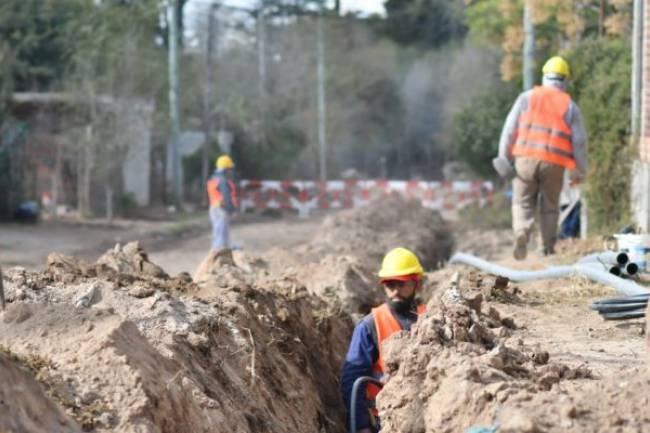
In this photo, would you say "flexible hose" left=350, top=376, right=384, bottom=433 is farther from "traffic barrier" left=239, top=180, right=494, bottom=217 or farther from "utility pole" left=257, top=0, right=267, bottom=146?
"utility pole" left=257, top=0, right=267, bottom=146

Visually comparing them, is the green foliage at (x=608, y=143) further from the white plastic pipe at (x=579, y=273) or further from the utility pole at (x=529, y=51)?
the white plastic pipe at (x=579, y=273)

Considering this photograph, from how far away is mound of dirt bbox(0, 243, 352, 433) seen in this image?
6.72 metres

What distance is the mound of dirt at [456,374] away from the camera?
6.21 m

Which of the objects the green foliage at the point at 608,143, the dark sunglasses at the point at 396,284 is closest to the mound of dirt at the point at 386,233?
the green foliage at the point at 608,143

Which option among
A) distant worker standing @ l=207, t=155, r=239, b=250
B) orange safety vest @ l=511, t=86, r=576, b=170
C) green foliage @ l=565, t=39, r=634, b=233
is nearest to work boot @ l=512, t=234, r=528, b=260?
orange safety vest @ l=511, t=86, r=576, b=170

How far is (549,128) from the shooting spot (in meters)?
14.3

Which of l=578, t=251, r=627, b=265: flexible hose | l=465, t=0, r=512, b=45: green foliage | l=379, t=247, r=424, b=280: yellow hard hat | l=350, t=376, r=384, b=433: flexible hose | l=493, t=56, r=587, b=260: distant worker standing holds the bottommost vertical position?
l=350, t=376, r=384, b=433: flexible hose

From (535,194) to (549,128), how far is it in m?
0.90

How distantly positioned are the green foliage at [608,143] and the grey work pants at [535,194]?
3.20 m

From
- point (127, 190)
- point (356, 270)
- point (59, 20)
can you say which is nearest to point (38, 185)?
point (127, 190)

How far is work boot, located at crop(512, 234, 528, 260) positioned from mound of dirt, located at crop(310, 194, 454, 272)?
9.96 ft

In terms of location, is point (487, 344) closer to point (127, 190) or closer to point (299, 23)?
point (127, 190)

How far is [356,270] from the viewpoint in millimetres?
13641

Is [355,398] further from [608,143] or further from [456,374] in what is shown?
[608,143]
